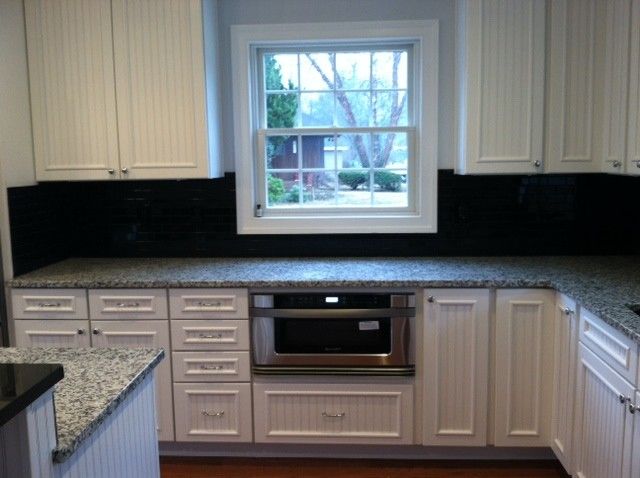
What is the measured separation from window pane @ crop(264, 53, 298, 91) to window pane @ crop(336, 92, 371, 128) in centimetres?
27

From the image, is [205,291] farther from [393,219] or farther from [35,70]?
[35,70]

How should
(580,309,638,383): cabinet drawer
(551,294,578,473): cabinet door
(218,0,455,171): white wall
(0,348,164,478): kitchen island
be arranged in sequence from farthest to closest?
(218,0,455,171): white wall, (551,294,578,473): cabinet door, (580,309,638,383): cabinet drawer, (0,348,164,478): kitchen island

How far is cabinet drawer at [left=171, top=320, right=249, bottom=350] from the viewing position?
2.95m

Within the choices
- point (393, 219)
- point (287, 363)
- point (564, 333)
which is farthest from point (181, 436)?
point (564, 333)

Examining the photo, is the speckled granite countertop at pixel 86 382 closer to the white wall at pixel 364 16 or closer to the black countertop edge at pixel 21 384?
the black countertop edge at pixel 21 384

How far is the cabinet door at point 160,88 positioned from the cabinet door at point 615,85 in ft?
6.30

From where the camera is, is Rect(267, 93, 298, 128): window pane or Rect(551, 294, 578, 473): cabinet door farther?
Rect(267, 93, 298, 128): window pane

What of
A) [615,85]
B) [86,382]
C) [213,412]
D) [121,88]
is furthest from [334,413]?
[615,85]

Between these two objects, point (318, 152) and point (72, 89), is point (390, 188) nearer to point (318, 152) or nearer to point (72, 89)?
point (318, 152)

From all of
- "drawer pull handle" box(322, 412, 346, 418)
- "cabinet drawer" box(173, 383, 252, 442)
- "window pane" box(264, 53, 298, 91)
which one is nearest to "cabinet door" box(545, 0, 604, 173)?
"window pane" box(264, 53, 298, 91)

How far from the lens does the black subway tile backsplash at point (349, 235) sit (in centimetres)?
334

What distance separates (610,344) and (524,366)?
70cm

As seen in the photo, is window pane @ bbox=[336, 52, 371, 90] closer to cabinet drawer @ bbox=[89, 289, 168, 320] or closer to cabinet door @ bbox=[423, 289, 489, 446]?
cabinet door @ bbox=[423, 289, 489, 446]

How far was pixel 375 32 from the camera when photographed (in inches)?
127
